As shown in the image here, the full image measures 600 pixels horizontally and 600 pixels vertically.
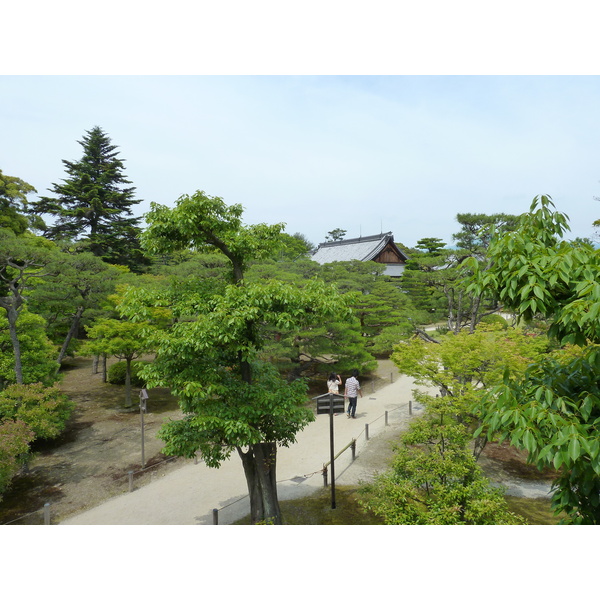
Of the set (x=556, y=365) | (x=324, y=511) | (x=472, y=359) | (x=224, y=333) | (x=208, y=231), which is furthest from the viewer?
(x=472, y=359)

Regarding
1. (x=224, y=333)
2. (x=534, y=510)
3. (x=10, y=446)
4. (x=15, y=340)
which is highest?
(x=224, y=333)

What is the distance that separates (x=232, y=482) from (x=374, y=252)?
2032cm

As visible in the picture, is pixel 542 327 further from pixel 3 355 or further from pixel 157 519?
pixel 3 355

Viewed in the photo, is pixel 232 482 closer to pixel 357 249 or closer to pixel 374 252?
pixel 374 252

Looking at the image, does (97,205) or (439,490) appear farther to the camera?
(97,205)

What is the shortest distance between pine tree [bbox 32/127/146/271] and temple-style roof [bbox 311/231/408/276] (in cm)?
1346

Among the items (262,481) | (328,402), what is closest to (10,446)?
(262,481)

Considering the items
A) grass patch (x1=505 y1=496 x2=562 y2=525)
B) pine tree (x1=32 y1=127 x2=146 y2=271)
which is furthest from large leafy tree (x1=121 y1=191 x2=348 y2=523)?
pine tree (x1=32 y1=127 x2=146 y2=271)

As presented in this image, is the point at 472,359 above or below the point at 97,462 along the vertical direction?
above

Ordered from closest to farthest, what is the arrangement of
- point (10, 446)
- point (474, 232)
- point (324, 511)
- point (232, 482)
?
point (10, 446) → point (324, 511) → point (232, 482) → point (474, 232)

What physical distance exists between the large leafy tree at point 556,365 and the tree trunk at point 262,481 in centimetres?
384

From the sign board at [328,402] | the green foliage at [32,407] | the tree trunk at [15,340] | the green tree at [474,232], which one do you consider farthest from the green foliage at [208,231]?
the green tree at [474,232]

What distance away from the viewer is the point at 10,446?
6.14 metres

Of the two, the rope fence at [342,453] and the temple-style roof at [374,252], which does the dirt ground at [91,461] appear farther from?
the temple-style roof at [374,252]
